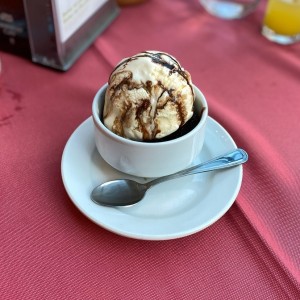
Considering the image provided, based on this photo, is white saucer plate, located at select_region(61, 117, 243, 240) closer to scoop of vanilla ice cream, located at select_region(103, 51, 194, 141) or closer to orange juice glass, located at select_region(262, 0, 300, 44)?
scoop of vanilla ice cream, located at select_region(103, 51, 194, 141)

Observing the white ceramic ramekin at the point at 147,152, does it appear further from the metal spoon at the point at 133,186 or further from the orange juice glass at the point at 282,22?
the orange juice glass at the point at 282,22

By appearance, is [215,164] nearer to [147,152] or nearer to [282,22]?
[147,152]

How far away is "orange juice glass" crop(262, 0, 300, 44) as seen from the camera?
0.79m

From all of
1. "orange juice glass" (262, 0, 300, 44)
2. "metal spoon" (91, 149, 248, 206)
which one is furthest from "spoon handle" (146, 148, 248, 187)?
"orange juice glass" (262, 0, 300, 44)

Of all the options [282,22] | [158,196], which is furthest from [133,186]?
[282,22]

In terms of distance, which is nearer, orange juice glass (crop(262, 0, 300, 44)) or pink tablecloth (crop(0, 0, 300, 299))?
pink tablecloth (crop(0, 0, 300, 299))

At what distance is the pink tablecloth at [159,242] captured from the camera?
17.2 inches

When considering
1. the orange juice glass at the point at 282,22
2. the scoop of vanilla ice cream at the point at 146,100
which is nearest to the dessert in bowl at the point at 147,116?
the scoop of vanilla ice cream at the point at 146,100

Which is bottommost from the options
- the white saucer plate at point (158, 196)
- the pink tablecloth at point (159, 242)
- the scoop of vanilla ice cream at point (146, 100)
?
the pink tablecloth at point (159, 242)

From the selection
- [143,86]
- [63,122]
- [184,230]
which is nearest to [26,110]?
[63,122]

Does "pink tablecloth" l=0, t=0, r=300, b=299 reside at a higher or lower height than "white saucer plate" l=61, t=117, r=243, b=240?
lower

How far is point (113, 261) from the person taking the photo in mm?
450

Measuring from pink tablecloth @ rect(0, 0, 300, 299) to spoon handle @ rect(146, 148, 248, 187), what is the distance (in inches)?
1.8

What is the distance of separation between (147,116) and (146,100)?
19 millimetres
